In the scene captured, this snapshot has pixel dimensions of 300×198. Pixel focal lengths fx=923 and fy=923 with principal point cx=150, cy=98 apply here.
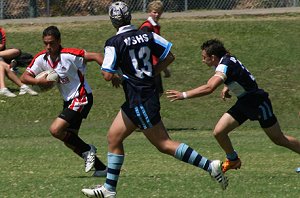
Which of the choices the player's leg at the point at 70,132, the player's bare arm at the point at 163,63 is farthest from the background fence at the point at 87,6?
the player's bare arm at the point at 163,63

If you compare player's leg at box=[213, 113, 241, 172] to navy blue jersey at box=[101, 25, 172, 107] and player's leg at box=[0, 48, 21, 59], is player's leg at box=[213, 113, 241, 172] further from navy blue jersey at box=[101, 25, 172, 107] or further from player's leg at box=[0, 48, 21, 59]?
player's leg at box=[0, 48, 21, 59]

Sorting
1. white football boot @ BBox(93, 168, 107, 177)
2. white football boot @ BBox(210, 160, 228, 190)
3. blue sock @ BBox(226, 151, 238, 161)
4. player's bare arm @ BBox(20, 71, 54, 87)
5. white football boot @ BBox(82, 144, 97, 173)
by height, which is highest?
white football boot @ BBox(210, 160, 228, 190)

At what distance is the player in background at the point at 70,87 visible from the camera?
11.3 metres

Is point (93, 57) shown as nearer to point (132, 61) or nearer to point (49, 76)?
point (49, 76)

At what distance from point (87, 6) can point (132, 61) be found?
75.9 feet

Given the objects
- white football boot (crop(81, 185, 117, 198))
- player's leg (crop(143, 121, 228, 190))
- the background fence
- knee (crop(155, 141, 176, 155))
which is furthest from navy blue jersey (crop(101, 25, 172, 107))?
the background fence

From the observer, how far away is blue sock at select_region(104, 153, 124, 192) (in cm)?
911

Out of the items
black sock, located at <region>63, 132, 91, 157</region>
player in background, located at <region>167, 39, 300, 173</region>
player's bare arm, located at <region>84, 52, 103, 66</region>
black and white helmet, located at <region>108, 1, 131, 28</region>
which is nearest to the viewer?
black and white helmet, located at <region>108, 1, 131, 28</region>

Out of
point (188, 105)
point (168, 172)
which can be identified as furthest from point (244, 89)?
point (188, 105)

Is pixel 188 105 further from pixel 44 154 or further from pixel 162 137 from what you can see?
pixel 162 137

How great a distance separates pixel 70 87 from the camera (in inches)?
454

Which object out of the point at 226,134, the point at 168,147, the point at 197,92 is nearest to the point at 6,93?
the point at 226,134

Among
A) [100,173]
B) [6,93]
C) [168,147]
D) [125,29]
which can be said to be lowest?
[6,93]

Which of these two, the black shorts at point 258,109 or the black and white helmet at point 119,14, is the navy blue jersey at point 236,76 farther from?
the black and white helmet at point 119,14
